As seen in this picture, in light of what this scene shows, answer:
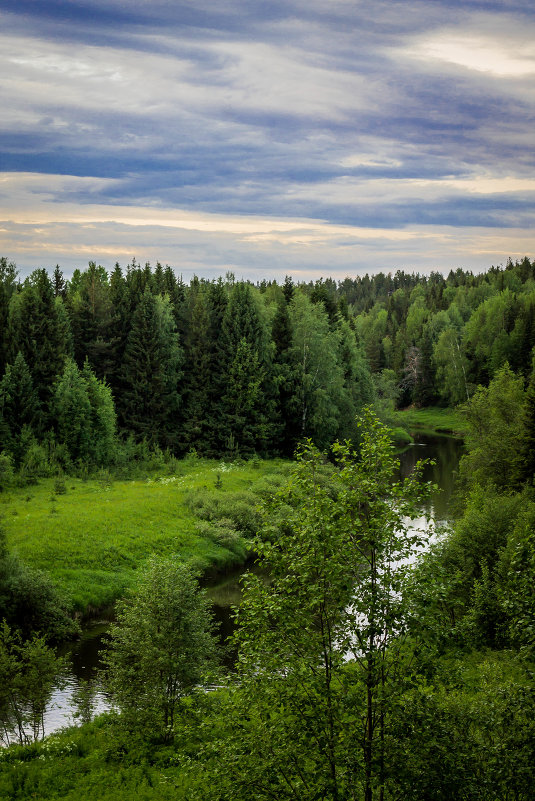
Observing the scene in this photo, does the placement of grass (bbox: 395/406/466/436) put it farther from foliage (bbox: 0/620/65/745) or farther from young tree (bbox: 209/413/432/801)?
young tree (bbox: 209/413/432/801)

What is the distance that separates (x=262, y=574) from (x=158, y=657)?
20360mm

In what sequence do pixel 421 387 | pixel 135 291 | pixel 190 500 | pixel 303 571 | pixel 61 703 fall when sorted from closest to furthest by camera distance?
pixel 303 571 < pixel 61 703 < pixel 190 500 < pixel 135 291 < pixel 421 387

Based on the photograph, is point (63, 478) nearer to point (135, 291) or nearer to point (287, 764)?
point (135, 291)

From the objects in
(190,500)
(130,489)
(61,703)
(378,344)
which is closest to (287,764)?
(61,703)

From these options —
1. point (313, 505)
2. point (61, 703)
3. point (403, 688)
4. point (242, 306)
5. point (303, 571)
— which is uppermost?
point (242, 306)

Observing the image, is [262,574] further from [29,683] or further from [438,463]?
[438,463]

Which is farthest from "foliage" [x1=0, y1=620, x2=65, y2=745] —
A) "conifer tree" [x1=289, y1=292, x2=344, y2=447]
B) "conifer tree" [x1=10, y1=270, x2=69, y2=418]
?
"conifer tree" [x1=289, y1=292, x2=344, y2=447]

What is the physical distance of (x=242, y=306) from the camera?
66.1 metres

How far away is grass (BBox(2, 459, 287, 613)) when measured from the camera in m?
33.2

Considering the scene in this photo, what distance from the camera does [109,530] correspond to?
3878 cm

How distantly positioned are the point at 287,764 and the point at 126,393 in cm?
5408

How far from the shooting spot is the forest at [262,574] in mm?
11281

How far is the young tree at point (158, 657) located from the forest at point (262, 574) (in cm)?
7

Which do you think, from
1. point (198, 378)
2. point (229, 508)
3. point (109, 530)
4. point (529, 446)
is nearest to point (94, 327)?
point (198, 378)
